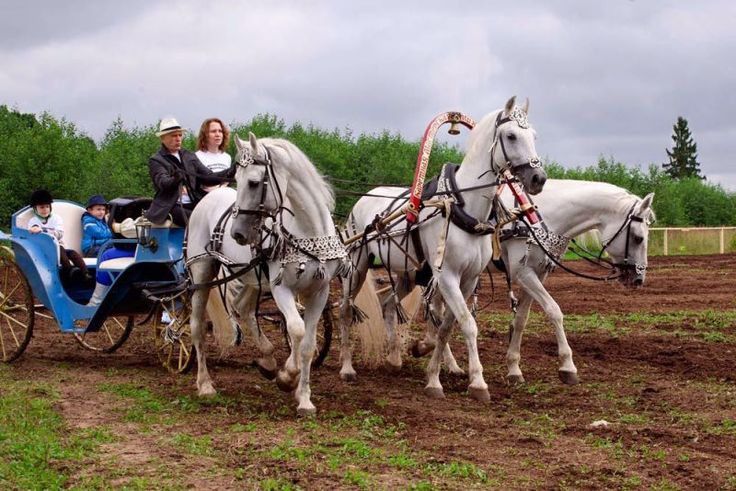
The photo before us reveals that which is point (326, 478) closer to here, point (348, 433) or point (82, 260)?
point (348, 433)

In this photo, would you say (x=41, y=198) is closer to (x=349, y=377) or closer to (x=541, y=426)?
(x=349, y=377)

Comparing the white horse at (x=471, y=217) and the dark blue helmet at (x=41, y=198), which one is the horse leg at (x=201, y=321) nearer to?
the white horse at (x=471, y=217)

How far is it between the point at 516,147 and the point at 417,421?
2.38 meters

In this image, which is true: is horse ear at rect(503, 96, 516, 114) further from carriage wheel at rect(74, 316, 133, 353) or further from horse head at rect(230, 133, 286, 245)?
carriage wheel at rect(74, 316, 133, 353)

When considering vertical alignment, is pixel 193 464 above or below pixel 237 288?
below

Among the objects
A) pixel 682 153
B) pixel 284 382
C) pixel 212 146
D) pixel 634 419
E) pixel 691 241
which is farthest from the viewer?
pixel 682 153

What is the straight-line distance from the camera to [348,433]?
676cm

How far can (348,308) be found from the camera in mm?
9742

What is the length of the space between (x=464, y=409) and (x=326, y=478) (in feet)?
8.34

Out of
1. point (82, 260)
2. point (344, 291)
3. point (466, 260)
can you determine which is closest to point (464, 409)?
point (466, 260)

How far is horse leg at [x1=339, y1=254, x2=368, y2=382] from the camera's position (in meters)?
9.57

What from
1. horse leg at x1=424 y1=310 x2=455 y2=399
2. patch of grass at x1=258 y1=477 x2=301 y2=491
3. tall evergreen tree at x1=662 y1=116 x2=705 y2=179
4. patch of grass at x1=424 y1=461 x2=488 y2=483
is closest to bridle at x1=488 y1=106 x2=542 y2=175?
horse leg at x1=424 y1=310 x2=455 y2=399

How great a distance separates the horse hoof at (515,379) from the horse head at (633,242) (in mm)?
1454

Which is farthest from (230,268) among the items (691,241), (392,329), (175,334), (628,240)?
(691,241)
